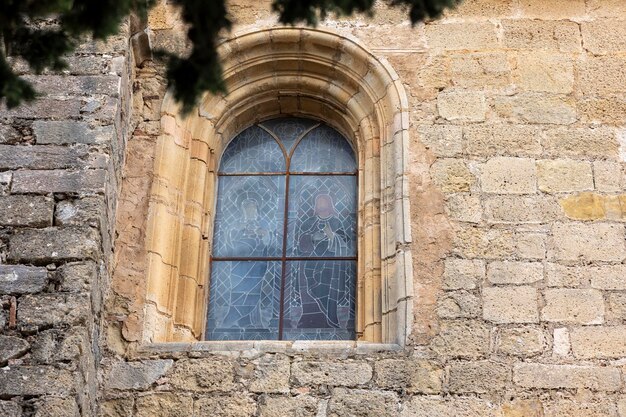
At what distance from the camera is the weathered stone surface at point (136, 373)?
→ 6.91 meters

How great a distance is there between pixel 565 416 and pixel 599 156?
177cm

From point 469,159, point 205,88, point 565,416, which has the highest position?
point 469,159

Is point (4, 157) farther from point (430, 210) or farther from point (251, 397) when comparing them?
point (430, 210)

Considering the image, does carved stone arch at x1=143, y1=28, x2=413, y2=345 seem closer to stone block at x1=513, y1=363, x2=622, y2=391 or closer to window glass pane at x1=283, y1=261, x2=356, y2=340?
window glass pane at x1=283, y1=261, x2=356, y2=340

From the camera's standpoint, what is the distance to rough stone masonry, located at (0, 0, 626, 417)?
22.2 ft

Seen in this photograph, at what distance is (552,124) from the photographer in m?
7.88

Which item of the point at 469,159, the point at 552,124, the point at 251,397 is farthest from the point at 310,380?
the point at 552,124

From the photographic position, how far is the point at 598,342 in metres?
7.02

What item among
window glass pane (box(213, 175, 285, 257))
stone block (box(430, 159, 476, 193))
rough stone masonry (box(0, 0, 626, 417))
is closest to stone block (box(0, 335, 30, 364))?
rough stone masonry (box(0, 0, 626, 417))

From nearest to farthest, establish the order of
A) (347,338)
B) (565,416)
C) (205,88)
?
(205,88) < (565,416) < (347,338)

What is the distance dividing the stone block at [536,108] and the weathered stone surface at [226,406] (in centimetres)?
245

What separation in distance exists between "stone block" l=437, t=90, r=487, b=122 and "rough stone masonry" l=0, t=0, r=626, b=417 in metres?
0.01

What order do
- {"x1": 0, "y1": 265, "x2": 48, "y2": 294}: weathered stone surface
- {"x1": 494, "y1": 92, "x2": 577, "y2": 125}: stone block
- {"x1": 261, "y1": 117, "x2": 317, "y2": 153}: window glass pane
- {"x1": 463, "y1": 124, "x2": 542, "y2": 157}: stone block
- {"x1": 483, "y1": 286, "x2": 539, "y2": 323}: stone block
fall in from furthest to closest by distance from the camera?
{"x1": 261, "y1": 117, "x2": 317, "y2": 153}: window glass pane, {"x1": 494, "y1": 92, "x2": 577, "y2": 125}: stone block, {"x1": 463, "y1": 124, "x2": 542, "y2": 157}: stone block, {"x1": 483, "y1": 286, "x2": 539, "y2": 323}: stone block, {"x1": 0, "y1": 265, "x2": 48, "y2": 294}: weathered stone surface

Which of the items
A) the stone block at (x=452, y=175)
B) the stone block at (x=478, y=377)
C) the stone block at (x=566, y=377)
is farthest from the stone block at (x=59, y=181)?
the stone block at (x=566, y=377)
